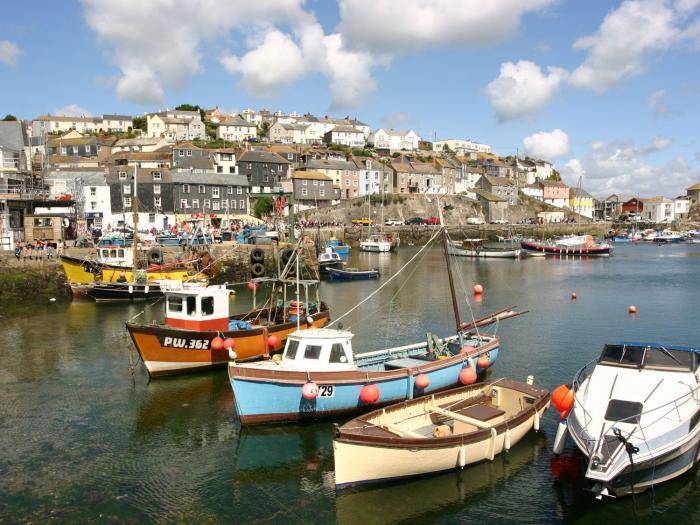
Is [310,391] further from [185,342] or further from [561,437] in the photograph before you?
[185,342]

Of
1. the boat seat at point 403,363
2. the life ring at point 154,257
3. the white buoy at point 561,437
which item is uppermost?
the life ring at point 154,257

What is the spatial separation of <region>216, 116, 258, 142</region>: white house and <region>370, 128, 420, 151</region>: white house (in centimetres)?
3466

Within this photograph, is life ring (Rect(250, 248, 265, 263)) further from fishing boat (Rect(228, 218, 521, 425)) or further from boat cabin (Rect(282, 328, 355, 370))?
boat cabin (Rect(282, 328, 355, 370))

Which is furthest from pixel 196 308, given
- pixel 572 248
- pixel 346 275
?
pixel 572 248

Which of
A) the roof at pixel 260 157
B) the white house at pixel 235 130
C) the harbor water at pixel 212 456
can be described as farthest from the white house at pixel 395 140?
the harbor water at pixel 212 456

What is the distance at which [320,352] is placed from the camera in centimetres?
1712

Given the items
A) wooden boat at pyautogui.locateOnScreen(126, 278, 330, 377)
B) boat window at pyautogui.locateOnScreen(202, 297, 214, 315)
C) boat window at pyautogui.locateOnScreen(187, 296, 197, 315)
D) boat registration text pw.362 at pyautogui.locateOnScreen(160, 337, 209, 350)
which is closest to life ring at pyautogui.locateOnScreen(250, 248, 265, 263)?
wooden boat at pyautogui.locateOnScreen(126, 278, 330, 377)

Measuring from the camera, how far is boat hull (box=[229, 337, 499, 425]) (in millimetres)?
16484

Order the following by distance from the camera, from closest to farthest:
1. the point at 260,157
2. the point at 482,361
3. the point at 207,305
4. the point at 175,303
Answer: the point at 482,361, the point at 207,305, the point at 175,303, the point at 260,157

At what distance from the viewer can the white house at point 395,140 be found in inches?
6073

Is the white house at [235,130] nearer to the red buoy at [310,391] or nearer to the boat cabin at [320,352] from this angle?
the boat cabin at [320,352]

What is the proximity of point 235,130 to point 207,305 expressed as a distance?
385 ft

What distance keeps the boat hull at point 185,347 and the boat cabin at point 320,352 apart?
16.7ft

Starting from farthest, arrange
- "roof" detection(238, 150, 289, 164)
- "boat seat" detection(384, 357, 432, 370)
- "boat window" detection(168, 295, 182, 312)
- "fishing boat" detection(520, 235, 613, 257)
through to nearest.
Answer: "roof" detection(238, 150, 289, 164) < "fishing boat" detection(520, 235, 613, 257) < "boat window" detection(168, 295, 182, 312) < "boat seat" detection(384, 357, 432, 370)
